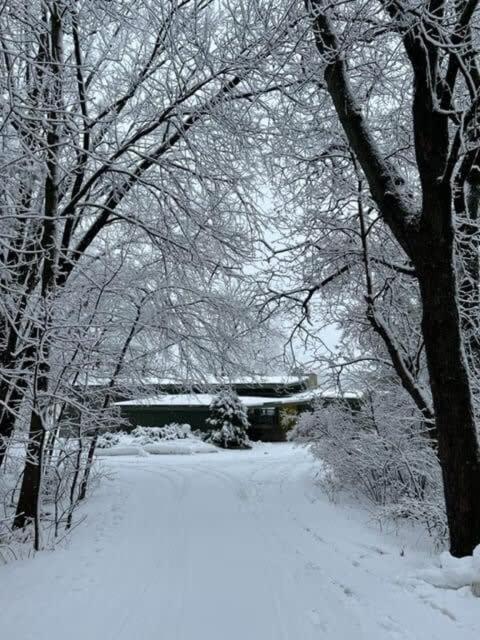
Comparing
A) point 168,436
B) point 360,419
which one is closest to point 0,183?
point 360,419

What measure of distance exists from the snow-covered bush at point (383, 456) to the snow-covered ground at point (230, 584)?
575mm

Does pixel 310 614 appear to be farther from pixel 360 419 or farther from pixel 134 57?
pixel 134 57

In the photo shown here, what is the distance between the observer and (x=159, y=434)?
80.3 feet

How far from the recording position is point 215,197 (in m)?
6.94

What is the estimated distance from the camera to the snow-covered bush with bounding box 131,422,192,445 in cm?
2345

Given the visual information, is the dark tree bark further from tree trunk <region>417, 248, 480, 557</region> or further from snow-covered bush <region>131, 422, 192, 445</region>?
snow-covered bush <region>131, 422, 192, 445</region>

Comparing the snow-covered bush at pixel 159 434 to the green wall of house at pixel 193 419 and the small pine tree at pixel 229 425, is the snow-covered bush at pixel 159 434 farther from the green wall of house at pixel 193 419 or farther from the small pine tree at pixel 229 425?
the green wall of house at pixel 193 419

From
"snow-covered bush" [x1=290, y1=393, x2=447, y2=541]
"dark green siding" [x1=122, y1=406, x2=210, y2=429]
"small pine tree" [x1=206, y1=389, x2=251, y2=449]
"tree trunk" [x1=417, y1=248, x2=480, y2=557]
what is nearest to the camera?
"tree trunk" [x1=417, y1=248, x2=480, y2=557]

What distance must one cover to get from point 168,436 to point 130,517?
17215 millimetres

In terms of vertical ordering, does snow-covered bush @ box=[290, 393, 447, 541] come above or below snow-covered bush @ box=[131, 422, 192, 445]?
above

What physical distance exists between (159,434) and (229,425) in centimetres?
362

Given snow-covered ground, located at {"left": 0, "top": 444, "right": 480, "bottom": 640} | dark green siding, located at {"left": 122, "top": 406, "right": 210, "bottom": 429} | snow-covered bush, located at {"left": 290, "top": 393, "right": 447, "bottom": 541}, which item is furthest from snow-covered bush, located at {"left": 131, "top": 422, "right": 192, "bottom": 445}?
snow-covered ground, located at {"left": 0, "top": 444, "right": 480, "bottom": 640}

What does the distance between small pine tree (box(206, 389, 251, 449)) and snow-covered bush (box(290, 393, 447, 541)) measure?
12.7 m

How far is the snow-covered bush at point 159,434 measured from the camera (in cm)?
2345
